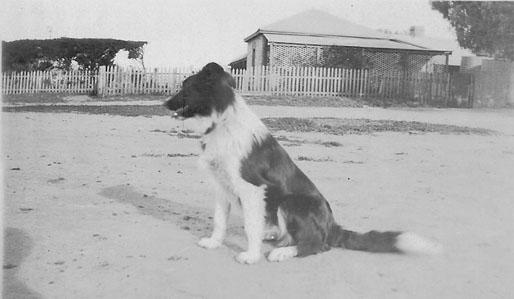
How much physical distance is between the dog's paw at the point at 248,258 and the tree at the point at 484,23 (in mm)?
3454

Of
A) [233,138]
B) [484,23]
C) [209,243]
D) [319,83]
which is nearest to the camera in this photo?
[233,138]

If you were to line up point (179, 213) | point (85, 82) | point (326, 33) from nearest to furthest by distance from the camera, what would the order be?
point (179, 213) < point (85, 82) < point (326, 33)

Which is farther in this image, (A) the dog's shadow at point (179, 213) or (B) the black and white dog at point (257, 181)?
(A) the dog's shadow at point (179, 213)

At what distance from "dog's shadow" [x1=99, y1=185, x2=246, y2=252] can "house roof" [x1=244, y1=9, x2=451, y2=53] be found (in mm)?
1758

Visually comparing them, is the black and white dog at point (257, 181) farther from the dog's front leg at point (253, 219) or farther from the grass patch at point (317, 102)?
the grass patch at point (317, 102)

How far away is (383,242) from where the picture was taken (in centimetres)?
358

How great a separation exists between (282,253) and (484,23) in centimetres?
846

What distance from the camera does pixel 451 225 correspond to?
14.4 feet

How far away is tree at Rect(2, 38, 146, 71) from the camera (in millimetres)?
5025

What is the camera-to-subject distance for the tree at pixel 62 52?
503cm

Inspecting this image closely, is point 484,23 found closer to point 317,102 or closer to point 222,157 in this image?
point 317,102

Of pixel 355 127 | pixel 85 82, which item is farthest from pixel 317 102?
pixel 85 82

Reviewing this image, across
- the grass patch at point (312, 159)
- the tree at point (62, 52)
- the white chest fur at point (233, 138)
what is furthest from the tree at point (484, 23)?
the tree at point (62, 52)

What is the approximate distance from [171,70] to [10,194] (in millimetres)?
1920
